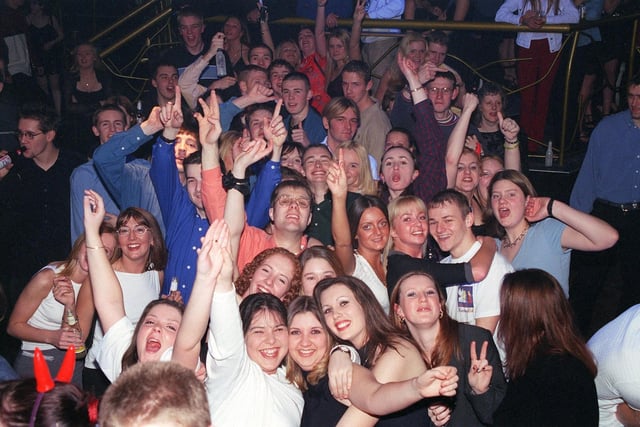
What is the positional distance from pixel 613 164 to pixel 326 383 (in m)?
3.21

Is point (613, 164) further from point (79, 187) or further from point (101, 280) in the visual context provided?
point (101, 280)

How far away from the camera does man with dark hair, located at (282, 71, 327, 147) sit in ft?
20.5

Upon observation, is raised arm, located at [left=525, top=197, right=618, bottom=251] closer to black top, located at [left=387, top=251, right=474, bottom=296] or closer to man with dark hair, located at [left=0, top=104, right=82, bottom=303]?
black top, located at [left=387, top=251, right=474, bottom=296]

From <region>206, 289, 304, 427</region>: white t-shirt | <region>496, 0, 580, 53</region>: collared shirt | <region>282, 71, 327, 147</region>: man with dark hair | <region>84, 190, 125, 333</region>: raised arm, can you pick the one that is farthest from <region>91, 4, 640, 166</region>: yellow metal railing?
<region>84, 190, 125, 333</region>: raised arm

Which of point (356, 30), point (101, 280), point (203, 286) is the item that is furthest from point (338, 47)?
point (203, 286)

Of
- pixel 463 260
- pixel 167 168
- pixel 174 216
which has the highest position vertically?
pixel 167 168

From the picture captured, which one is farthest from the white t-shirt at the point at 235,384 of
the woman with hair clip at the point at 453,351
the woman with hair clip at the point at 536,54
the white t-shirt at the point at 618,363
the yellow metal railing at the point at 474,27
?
the woman with hair clip at the point at 536,54

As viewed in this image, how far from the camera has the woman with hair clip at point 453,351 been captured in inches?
145

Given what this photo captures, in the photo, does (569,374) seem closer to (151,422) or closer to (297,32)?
(151,422)

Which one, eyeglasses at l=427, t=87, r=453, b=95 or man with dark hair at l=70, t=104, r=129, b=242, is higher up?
eyeglasses at l=427, t=87, r=453, b=95

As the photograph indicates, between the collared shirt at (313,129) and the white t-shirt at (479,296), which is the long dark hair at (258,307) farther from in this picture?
the collared shirt at (313,129)

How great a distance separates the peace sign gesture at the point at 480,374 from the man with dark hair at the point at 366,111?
2.86 m

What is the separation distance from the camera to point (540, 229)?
4.69 m

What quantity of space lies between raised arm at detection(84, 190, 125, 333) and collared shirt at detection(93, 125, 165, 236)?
1.59 meters
